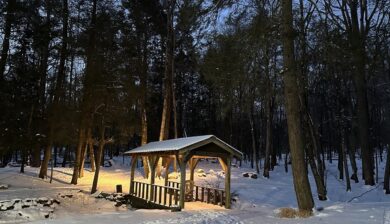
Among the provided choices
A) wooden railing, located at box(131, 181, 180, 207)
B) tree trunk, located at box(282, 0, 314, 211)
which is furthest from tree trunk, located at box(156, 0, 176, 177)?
tree trunk, located at box(282, 0, 314, 211)

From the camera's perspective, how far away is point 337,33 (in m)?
13.8

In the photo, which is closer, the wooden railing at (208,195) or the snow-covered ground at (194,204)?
the snow-covered ground at (194,204)

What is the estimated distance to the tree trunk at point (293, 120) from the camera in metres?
11.2

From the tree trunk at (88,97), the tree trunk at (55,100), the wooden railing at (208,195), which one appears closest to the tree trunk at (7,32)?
the tree trunk at (55,100)

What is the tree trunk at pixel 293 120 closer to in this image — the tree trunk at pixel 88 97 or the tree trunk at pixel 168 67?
the tree trunk at pixel 88 97

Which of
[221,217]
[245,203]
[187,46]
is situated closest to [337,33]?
[221,217]

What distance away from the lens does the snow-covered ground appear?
1034 cm

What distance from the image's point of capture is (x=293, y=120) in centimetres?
1141

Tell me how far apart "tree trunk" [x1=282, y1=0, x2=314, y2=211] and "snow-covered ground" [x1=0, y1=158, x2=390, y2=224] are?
0.59 meters

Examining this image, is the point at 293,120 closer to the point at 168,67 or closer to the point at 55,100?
the point at 168,67

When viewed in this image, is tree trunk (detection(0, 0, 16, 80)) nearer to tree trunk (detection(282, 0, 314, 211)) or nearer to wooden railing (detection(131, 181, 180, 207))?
wooden railing (detection(131, 181, 180, 207))

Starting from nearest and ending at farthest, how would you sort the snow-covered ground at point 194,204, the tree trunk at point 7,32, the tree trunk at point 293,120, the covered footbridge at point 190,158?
the snow-covered ground at point 194,204
the tree trunk at point 293,120
the covered footbridge at point 190,158
the tree trunk at point 7,32

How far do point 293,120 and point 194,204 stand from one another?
710 cm

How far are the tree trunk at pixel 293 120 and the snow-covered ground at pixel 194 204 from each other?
1.94 ft
